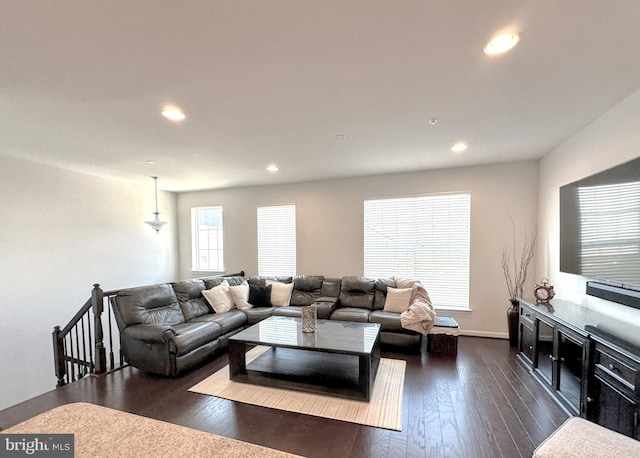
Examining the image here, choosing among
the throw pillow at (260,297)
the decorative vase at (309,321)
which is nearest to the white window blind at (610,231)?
the decorative vase at (309,321)

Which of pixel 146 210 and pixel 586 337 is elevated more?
pixel 146 210

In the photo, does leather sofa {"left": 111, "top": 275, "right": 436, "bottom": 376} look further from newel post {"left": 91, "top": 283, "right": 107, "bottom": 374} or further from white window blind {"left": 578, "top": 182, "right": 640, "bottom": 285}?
white window blind {"left": 578, "top": 182, "right": 640, "bottom": 285}

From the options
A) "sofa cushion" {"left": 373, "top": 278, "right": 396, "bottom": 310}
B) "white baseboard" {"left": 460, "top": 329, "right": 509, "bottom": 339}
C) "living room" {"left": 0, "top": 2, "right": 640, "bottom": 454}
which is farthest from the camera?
"sofa cushion" {"left": 373, "top": 278, "right": 396, "bottom": 310}

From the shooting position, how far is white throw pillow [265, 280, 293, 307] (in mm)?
4844

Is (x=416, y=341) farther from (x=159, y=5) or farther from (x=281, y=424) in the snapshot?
(x=159, y=5)

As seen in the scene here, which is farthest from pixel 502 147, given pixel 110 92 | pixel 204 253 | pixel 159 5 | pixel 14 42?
pixel 204 253

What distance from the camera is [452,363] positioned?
3.46 m

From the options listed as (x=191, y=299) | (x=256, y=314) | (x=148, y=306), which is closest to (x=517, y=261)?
(x=256, y=314)

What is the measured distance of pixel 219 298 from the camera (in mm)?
4453

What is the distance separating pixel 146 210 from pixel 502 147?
660cm

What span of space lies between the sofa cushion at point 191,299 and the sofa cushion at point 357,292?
227cm

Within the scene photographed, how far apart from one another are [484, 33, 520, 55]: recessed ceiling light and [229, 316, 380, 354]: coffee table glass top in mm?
2571

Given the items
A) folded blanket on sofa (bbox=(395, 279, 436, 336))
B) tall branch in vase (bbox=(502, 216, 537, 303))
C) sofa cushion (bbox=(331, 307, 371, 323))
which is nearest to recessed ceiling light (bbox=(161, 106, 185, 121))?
sofa cushion (bbox=(331, 307, 371, 323))

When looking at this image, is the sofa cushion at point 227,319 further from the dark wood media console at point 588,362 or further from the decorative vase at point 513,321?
the decorative vase at point 513,321
